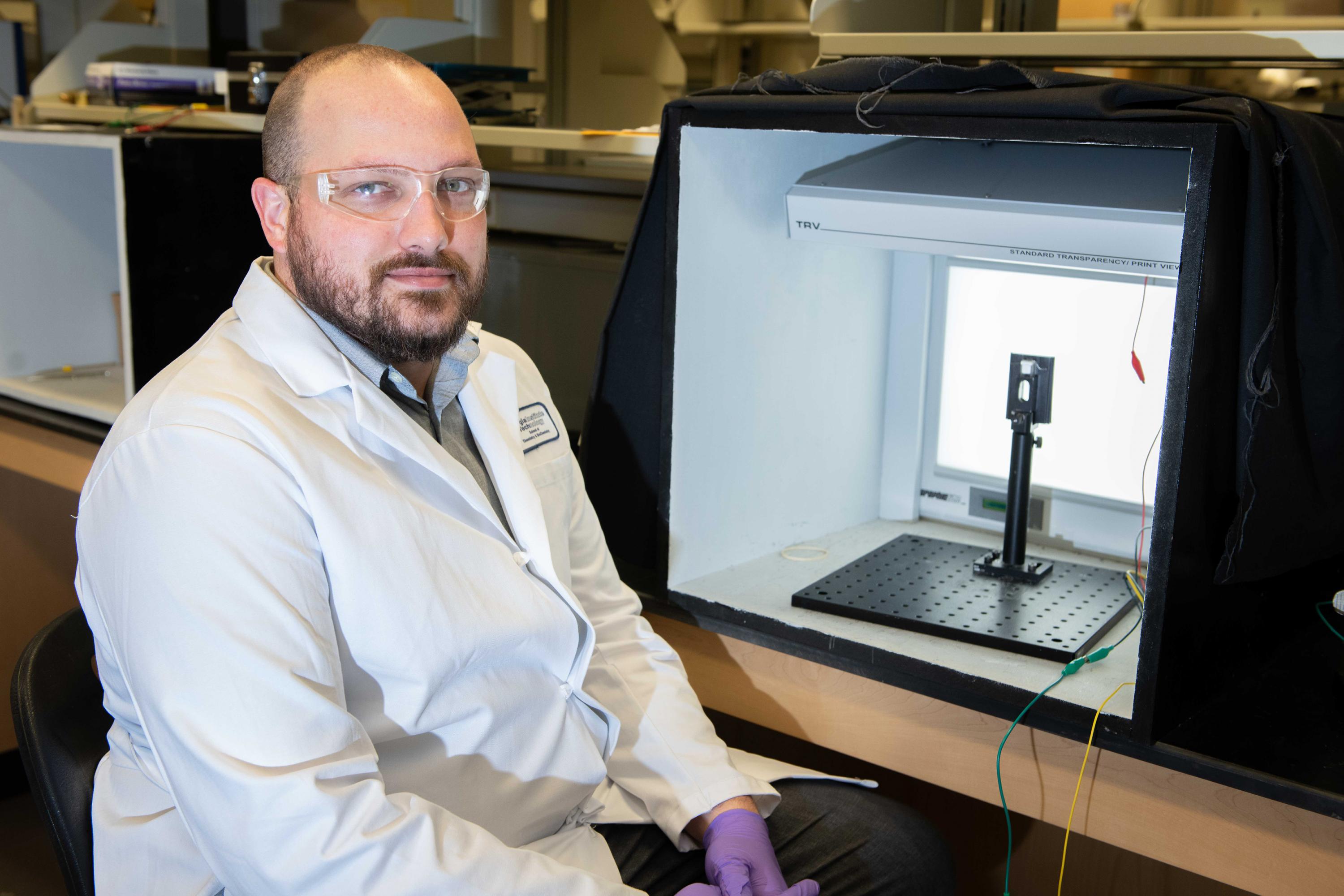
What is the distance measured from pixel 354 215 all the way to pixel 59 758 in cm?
54

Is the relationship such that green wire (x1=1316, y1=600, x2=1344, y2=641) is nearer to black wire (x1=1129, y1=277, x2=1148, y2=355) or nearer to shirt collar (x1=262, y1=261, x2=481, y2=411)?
black wire (x1=1129, y1=277, x2=1148, y2=355)

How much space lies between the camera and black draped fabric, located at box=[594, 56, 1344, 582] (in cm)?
97

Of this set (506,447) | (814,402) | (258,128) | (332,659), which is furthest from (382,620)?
(258,128)

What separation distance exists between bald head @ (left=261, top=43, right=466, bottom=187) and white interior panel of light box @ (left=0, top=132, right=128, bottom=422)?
40.3 inches

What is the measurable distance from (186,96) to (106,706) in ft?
4.80

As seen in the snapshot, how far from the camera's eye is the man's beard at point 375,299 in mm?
1080

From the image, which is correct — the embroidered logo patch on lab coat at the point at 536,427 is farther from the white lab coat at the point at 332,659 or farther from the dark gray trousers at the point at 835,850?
the dark gray trousers at the point at 835,850

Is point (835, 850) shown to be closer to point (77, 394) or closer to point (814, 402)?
point (814, 402)

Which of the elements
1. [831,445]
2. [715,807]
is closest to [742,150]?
[831,445]

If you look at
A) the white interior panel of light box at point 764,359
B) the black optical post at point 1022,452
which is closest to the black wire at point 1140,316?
the black optical post at point 1022,452

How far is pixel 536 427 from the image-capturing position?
4.30 ft

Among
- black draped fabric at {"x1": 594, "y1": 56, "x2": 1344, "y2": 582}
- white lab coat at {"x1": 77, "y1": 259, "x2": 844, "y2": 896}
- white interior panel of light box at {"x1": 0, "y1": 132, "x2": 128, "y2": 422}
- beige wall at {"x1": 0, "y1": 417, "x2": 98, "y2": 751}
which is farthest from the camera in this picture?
beige wall at {"x1": 0, "y1": 417, "x2": 98, "y2": 751}

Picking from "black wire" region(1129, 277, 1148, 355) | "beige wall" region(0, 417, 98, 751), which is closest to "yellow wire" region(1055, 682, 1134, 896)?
"black wire" region(1129, 277, 1148, 355)

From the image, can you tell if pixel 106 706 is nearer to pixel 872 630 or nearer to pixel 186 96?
pixel 872 630
